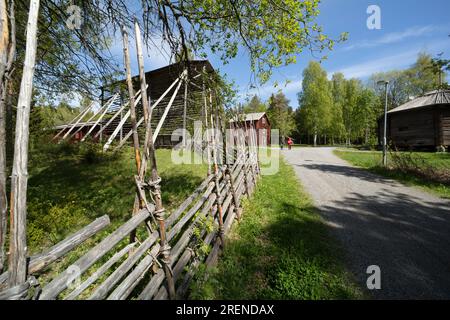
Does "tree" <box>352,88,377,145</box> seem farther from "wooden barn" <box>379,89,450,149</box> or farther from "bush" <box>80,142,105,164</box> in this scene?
"bush" <box>80,142,105,164</box>

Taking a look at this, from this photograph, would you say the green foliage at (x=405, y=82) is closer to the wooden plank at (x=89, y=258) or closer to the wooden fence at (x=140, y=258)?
the wooden fence at (x=140, y=258)

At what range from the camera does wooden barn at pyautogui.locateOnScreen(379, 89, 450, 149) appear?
18562 mm

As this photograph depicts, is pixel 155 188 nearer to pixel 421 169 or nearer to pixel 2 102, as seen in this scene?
pixel 2 102

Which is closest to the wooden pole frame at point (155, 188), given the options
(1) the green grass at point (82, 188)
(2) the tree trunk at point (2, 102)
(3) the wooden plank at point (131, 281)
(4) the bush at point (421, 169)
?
(3) the wooden plank at point (131, 281)

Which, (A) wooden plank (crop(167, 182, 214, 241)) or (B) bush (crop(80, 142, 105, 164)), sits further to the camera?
(B) bush (crop(80, 142, 105, 164))

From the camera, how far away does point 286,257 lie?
3650 mm

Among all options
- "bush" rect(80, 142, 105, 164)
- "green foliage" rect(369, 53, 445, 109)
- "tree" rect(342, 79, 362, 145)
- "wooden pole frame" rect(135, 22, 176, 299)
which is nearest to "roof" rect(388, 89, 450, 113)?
"green foliage" rect(369, 53, 445, 109)

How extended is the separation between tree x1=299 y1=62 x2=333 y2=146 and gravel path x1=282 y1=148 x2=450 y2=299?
31.9 m

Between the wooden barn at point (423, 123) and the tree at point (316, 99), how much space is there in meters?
15.0

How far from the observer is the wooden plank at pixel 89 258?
1.54 metres

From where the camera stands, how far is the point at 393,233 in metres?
4.52
